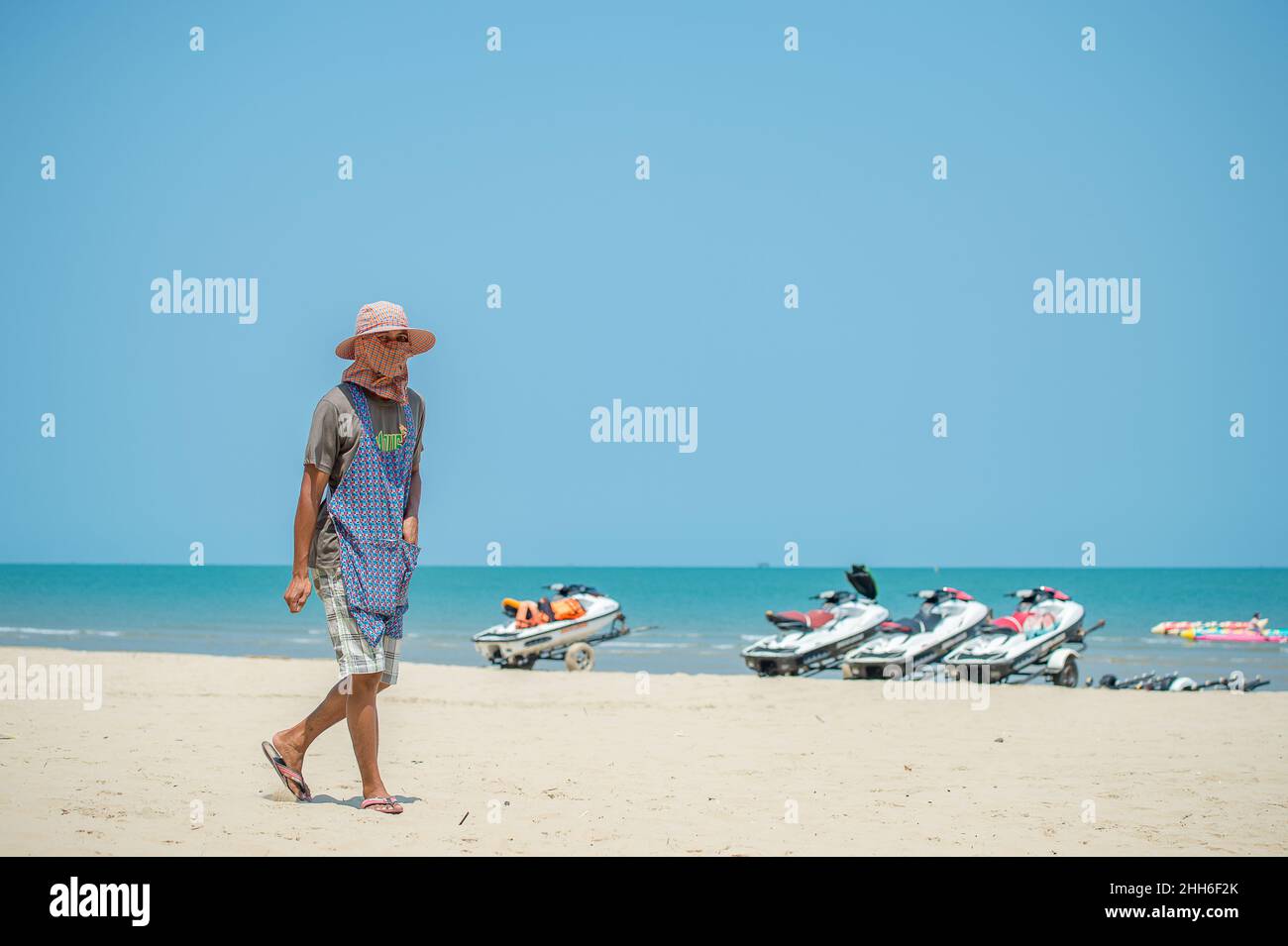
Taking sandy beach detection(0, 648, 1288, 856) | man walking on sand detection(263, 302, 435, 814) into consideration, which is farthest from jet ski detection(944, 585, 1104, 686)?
man walking on sand detection(263, 302, 435, 814)

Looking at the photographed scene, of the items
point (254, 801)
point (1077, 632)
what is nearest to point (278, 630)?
point (1077, 632)

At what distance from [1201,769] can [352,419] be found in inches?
210

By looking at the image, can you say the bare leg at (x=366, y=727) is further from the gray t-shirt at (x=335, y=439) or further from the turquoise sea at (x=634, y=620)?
the turquoise sea at (x=634, y=620)

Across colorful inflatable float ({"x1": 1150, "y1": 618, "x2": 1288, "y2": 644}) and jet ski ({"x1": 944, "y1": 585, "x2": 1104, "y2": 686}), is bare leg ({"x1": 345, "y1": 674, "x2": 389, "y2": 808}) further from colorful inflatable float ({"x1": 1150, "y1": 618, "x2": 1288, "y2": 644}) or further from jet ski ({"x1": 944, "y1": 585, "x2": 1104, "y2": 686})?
colorful inflatable float ({"x1": 1150, "y1": 618, "x2": 1288, "y2": 644})

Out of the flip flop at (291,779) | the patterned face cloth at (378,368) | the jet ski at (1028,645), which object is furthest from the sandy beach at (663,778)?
the jet ski at (1028,645)

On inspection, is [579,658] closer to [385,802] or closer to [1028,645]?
[1028,645]

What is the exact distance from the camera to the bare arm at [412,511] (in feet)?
17.6

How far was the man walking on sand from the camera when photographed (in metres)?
5.16

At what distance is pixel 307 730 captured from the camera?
18.3ft

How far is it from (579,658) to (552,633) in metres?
0.55

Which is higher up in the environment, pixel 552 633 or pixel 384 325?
pixel 384 325

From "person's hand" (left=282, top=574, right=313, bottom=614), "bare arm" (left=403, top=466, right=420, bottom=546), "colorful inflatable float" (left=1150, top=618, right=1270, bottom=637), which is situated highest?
"bare arm" (left=403, top=466, right=420, bottom=546)

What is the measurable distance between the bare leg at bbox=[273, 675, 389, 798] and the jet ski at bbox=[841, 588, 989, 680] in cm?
1077

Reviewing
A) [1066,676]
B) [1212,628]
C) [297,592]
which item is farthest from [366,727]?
[1212,628]
